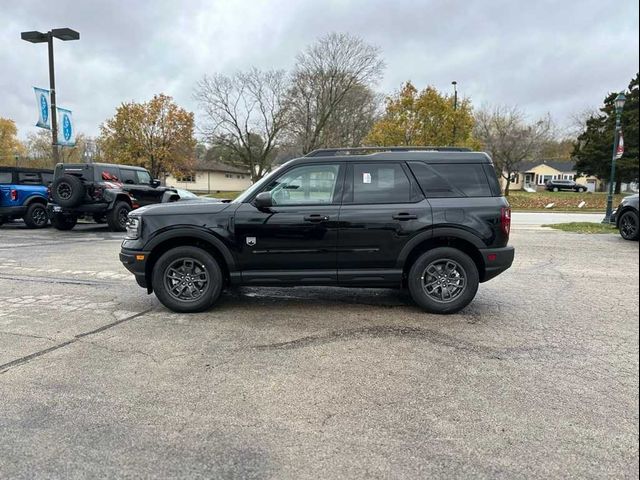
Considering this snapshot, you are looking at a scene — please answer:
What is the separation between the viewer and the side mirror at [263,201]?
508 centimetres

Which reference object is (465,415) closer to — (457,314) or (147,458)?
(147,458)

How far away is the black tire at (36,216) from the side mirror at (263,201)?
43.2 ft

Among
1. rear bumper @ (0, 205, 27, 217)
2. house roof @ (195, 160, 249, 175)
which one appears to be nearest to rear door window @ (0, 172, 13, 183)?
rear bumper @ (0, 205, 27, 217)

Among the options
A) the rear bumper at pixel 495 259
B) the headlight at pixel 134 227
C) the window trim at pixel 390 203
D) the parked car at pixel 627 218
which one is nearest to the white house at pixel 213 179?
the parked car at pixel 627 218

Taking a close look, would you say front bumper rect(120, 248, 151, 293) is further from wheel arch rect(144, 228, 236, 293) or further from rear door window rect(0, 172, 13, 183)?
rear door window rect(0, 172, 13, 183)

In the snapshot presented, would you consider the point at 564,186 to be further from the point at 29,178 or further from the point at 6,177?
the point at 6,177

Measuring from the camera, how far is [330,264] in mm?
5230

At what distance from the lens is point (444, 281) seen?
5.27 metres

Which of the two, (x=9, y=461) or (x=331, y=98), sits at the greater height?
(x=331, y=98)

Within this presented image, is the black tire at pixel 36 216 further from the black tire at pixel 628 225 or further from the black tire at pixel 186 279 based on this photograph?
the black tire at pixel 628 225

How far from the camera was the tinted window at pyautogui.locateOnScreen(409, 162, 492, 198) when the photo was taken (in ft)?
17.3

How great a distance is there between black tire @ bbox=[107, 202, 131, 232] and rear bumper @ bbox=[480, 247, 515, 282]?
465 inches

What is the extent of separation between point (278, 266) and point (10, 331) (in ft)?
9.55

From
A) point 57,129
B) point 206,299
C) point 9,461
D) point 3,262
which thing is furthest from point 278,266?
point 57,129
